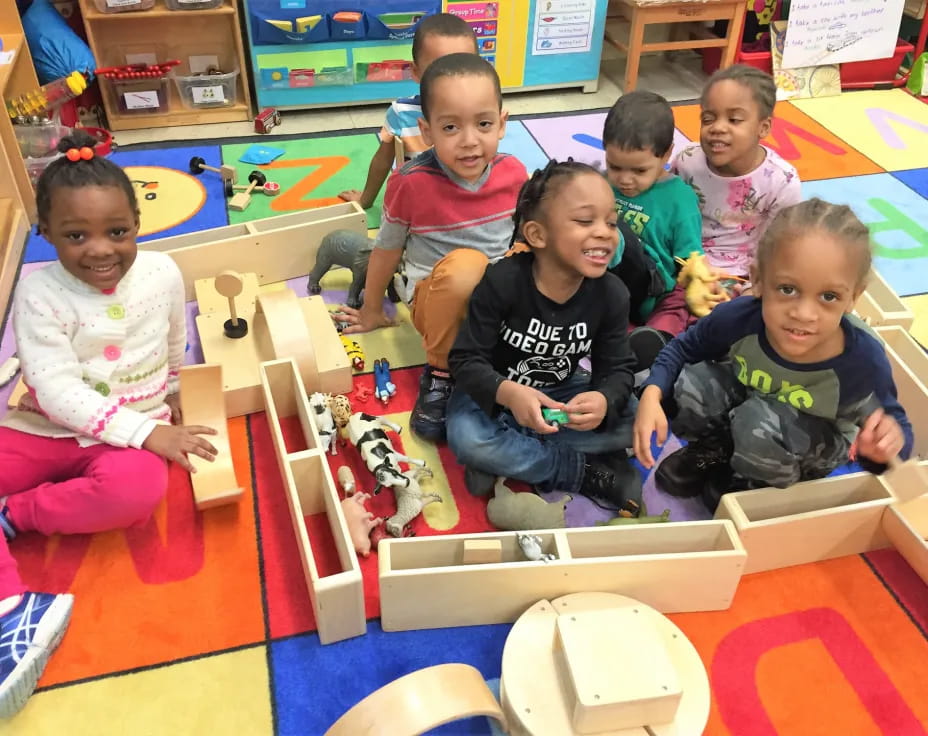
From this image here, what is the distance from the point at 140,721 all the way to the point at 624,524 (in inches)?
29.0

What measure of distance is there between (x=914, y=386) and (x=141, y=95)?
7.83 feet

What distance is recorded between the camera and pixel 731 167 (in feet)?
5.53

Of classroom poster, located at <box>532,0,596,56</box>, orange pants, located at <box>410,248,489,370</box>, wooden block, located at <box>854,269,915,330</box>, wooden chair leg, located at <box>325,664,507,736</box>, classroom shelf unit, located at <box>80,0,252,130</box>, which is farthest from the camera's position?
classroom poster, located at <box>532,0,596,56</box>

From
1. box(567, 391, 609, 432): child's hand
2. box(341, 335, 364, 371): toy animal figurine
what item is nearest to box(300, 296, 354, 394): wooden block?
box(341, 335, 364, 371): toy animal figurine

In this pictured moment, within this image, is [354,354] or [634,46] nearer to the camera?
[354,354]

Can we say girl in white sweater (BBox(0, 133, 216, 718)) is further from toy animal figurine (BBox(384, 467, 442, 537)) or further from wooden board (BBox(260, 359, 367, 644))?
toy animal figurine (BBox(384, 467, 442, 537))

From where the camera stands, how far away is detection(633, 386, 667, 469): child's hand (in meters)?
1.19

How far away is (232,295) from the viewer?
4.99 feet

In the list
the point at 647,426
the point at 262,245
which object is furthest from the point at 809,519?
the point at 262,245

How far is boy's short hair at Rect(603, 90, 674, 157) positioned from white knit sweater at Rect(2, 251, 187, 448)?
2.89 ft

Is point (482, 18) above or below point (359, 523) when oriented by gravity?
above

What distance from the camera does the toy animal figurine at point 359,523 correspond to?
1226mm

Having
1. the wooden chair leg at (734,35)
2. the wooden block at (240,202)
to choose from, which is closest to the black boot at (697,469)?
the wooden block at (240,202)

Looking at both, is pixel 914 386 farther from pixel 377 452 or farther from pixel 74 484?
pixel 74 484
